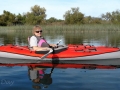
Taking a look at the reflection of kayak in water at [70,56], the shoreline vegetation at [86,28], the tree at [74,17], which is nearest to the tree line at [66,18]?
the tree at [74,17]

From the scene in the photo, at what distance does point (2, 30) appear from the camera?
102 ft

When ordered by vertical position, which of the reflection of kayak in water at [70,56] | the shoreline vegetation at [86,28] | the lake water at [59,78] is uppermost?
the shoreline vegetation at [86,28]

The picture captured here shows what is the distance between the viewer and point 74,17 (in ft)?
140

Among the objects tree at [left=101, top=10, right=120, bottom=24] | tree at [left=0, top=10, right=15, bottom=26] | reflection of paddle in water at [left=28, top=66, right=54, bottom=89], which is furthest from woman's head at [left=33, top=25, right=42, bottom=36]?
tree at [left=0, top=10, right=15, bottom=26]

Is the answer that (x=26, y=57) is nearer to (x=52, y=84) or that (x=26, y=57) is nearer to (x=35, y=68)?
(x=35, y=68)

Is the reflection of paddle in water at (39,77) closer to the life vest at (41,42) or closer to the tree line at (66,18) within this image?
the life vest at (41,42)

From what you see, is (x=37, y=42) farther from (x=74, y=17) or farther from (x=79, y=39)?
(x=74, y=17)

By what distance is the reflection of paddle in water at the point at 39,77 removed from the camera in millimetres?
4504

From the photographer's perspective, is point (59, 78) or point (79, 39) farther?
point (79, 39)

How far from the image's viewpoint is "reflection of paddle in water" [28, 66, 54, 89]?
4.50 metres

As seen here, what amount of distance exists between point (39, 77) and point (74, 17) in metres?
38.5

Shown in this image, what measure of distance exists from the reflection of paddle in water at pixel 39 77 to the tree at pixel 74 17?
37294 mm

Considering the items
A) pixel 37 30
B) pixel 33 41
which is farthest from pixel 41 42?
pixel 37 30

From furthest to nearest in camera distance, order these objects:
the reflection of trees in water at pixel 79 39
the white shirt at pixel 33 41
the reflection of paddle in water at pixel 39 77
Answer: the reflection of trees in water at pixel 79 39 < the white shirt at pixel 33 41 < the reflection of paddle in water at pixel 39 77
